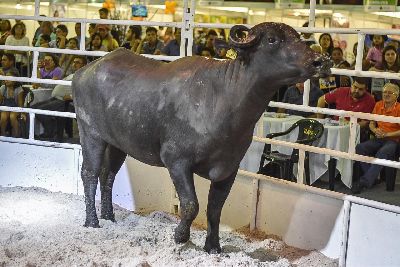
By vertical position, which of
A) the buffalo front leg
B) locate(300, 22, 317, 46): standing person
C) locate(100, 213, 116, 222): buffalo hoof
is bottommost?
locate(100, 213, 116, 222): buffalo hoof

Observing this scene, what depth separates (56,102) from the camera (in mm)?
10016

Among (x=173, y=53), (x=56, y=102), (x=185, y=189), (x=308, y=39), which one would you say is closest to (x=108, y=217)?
(x=185, y=189)

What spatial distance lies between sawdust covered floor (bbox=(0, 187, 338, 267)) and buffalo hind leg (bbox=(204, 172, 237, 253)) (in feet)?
0.41

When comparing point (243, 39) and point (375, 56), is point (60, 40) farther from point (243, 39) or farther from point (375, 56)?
point (243, 39)

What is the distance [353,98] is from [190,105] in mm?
2895

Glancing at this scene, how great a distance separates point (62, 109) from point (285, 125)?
3.28 metres

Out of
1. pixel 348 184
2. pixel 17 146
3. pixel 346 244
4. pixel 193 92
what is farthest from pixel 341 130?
pixel 17 146

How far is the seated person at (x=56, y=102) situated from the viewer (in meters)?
9.89

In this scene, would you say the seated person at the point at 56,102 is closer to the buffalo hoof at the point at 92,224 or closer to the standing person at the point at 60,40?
the standing person at the point at 60,40

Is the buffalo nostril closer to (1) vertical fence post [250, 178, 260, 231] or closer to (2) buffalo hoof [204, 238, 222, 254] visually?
(2) buffalo hoof [204, 238, 222, 254]

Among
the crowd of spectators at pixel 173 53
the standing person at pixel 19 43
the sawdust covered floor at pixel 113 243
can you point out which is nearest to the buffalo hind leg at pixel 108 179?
the sawdust covered floor at pixel 113 243

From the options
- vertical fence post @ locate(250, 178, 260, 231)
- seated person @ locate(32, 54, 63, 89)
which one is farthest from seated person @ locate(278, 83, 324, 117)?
seated person @ locate(32, 54, 63, 89)

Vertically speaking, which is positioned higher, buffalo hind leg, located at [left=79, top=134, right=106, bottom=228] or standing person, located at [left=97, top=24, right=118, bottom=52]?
standing person, located at [left=97, top=24, right=118, bottom=52]

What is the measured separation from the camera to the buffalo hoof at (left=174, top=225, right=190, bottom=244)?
19.2 feet
